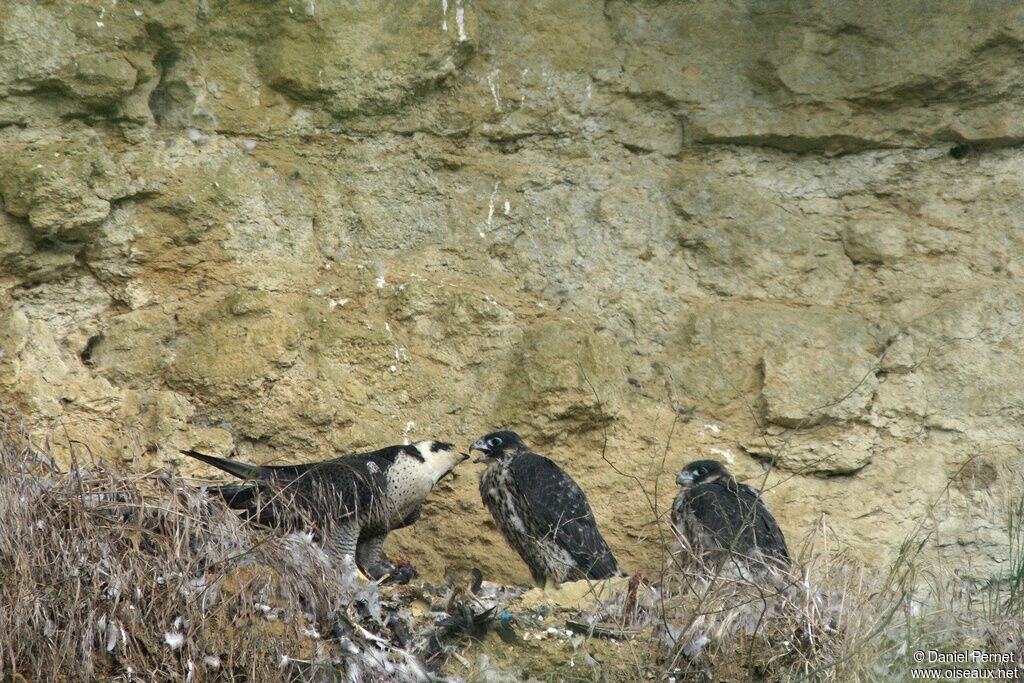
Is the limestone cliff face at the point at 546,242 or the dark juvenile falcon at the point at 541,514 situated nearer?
the dark juvenile falcon at the point at 541,514

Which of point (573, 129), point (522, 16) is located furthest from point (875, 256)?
point (522, 16)

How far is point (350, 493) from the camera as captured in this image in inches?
211

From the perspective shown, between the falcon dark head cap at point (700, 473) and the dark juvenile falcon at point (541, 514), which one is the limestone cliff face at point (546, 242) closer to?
the falcon dark head cap at point (700, 473)

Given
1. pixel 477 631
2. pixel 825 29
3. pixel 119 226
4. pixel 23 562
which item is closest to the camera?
pixel 23 562

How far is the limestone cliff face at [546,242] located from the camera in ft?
→ 19.2

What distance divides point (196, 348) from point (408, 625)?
66.6 inches

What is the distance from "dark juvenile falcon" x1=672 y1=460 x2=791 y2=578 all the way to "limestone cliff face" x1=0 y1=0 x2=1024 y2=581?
0.19 m

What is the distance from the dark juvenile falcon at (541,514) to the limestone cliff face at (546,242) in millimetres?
337

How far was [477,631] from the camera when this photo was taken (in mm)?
4809

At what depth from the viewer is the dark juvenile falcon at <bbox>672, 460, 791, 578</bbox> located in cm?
515

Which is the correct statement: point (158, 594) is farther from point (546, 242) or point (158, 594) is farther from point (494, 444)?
point (546, 242)

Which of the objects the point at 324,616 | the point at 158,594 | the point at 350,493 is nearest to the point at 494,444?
the point at 350,493

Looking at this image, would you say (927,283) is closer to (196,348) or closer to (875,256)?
(875,256)

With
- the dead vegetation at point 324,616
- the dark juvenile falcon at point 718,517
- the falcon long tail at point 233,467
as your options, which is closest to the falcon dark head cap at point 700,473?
the dark juvenile falcon at point 718,517
